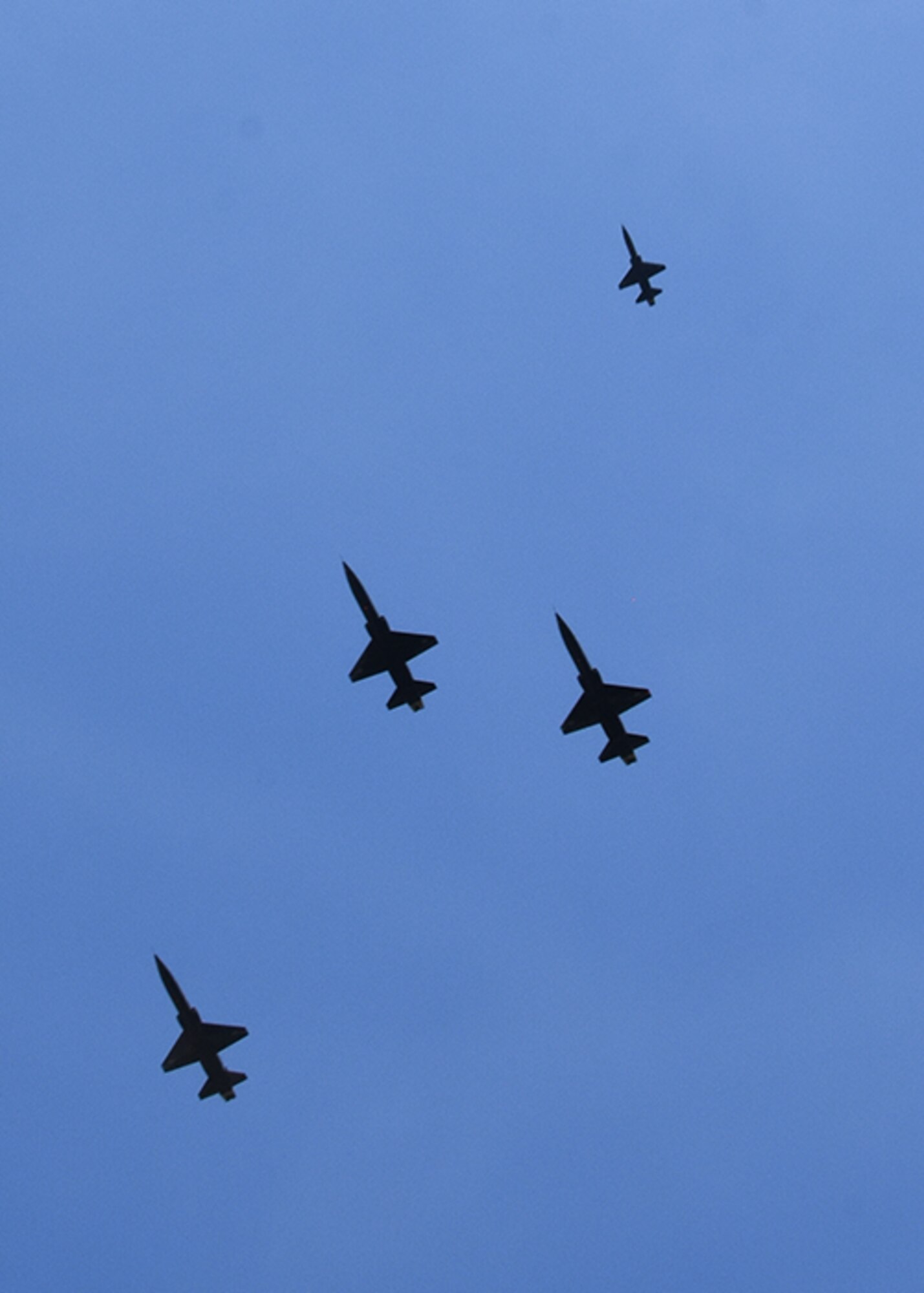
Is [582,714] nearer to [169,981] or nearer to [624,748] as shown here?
[624,748]

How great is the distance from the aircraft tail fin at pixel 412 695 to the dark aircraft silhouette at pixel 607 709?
8.93 metres

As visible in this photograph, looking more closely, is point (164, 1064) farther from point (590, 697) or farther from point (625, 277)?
point (625, 277)

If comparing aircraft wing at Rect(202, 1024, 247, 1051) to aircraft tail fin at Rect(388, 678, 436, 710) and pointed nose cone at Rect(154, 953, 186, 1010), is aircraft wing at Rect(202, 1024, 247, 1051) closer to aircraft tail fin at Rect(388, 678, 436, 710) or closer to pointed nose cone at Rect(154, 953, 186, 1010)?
pointed nose cone at Rect(154, 953, 186, 1010)

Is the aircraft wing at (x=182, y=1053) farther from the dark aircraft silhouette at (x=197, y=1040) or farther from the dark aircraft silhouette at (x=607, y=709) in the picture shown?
the dark aircraft silhouette at (x=607, y=709)

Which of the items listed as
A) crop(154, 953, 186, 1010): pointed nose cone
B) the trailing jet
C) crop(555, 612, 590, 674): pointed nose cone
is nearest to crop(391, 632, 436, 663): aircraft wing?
the trailing jet

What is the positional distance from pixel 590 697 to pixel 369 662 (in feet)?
45.0

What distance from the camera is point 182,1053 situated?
265 ft

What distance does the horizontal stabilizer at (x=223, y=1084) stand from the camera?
81.6 metres

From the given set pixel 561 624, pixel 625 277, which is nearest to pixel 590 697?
pixel 561 624

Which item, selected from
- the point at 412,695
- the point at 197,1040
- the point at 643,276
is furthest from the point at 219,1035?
the point at 643,276

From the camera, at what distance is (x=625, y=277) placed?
128m

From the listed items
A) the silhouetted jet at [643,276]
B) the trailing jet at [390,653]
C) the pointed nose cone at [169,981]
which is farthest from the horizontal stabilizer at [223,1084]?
the silhouetted jet at [643,276]

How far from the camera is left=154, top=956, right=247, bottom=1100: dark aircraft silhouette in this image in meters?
80.6

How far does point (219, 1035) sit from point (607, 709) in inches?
1204
